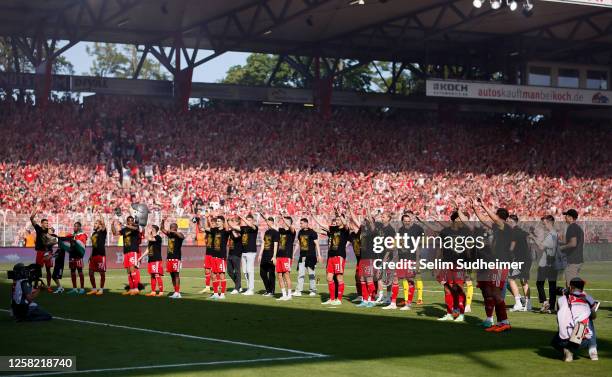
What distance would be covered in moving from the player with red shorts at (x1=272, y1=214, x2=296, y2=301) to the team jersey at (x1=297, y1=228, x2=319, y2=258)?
0.30 metres

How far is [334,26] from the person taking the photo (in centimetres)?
5031

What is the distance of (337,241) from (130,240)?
620cm

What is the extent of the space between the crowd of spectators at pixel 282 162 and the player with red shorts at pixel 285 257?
1758 centimetres

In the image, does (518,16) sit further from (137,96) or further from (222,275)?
(222,275)

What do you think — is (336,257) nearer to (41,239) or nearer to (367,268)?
(367,268)

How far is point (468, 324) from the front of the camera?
18969 mm

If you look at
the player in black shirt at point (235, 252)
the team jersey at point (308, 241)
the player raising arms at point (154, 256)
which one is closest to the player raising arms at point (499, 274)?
the team jersey at point (308, 241)

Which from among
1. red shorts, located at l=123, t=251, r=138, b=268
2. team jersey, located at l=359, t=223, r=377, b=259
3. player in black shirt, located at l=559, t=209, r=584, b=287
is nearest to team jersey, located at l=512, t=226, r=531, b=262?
player in black shirt, located at l=559, t=209, r=584, b=287

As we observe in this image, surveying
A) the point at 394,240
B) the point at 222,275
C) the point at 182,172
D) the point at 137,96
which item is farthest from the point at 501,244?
the point at 137,96

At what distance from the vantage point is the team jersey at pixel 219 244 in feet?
83.3

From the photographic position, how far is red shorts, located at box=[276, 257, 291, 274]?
80.5 ft

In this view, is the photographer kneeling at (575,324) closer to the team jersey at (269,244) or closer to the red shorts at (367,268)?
the red shorts at (367,268)

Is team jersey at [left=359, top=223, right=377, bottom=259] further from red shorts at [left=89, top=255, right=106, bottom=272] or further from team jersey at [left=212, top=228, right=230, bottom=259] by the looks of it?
red shorts at [left=89, top=255, right=106, bottom=272]

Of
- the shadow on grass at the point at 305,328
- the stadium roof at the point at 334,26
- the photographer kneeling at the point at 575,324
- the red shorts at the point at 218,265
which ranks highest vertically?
the stadium roof at the point at 334,26
